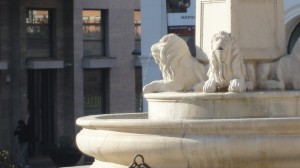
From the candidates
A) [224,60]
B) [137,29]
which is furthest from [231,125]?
[137,29]

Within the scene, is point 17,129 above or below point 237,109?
below

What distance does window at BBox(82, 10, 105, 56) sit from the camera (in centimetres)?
4109

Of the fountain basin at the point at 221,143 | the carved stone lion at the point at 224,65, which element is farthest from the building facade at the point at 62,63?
the fountain basin at the point at 221,143

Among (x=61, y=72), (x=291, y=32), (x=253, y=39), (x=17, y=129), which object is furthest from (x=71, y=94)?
(x=253, y=39)

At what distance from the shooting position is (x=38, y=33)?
3991cm

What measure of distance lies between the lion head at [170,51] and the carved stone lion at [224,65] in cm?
70

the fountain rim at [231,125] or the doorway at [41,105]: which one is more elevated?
the fountain rim at [231,125]

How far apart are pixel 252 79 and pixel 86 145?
2278 millimetres

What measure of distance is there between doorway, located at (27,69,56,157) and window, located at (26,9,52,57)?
0.65 m

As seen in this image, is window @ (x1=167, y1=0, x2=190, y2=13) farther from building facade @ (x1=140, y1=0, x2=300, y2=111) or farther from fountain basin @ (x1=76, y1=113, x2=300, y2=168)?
fountain basin @ (x1=76, y1=113, x2=300, y2=168)

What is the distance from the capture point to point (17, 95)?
38625mm

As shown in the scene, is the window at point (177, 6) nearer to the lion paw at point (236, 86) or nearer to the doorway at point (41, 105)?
the doorway at point (41, 105)

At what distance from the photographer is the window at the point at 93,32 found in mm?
41094

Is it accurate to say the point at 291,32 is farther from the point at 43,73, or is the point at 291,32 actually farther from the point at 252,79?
the point at 252,79
